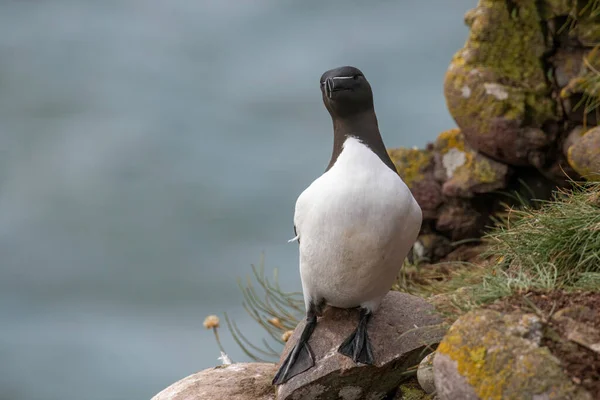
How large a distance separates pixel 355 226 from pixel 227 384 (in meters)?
1.51

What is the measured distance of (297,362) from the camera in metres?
5.13

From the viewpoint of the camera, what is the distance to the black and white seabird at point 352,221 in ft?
15.9

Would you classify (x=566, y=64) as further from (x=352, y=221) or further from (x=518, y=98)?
(x=352, y=221)

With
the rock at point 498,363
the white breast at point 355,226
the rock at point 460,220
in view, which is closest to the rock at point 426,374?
the white breast at point 355,226

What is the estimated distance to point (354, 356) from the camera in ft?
16.5

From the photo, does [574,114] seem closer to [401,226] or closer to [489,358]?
[401,226]

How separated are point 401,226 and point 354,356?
33.3 inches

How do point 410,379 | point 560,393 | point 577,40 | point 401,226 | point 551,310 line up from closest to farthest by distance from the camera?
point 560,393
point 551,310
point 401,226
point 410,379
point 577,40

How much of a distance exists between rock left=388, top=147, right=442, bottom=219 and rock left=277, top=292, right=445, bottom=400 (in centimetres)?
305

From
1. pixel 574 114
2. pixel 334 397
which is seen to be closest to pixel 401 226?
pixel 334 397

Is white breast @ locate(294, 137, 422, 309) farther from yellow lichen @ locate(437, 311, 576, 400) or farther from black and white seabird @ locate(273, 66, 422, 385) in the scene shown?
yellow lichen @ locate(437, 311, 576, 400)

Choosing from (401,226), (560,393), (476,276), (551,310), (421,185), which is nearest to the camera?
(560,393)

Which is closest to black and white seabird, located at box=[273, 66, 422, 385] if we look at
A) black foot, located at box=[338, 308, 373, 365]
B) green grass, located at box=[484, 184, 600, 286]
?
black foot, located at box=[338, 308, 373, 365]

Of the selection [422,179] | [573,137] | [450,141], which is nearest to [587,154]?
[573,137]
